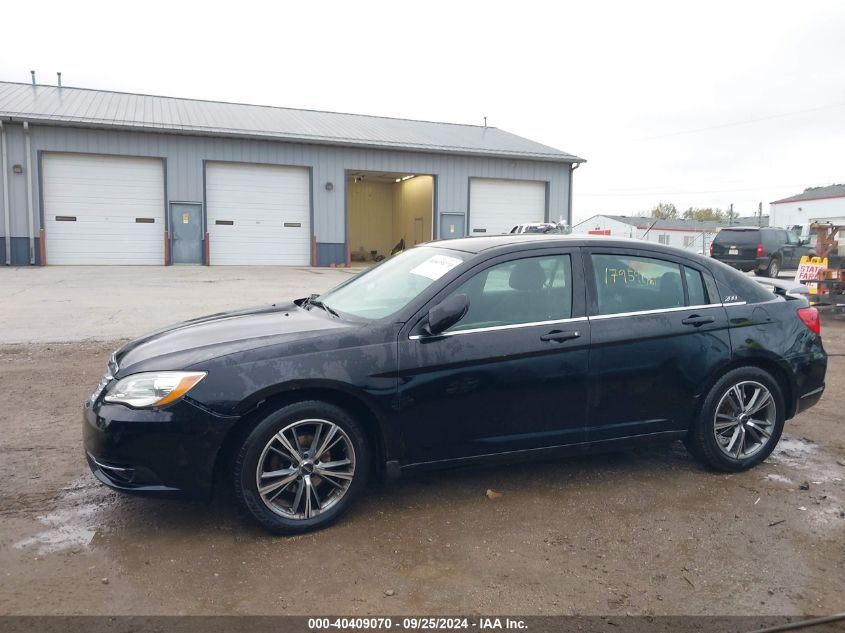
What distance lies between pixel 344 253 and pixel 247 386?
2254 centimetres

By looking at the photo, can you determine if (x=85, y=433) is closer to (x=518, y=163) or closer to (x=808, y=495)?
(x=808, y=495)

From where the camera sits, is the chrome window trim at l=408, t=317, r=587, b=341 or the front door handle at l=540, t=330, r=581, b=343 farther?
the front door handle at l=540, t=330, r=581, b=343

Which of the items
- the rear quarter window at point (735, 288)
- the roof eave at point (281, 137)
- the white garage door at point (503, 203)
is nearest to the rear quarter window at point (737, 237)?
the roof eave at point (281, 137)

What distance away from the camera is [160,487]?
3.49 metres

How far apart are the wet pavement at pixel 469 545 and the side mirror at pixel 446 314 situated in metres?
1.08

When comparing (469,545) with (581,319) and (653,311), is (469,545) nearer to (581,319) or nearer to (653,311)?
(581,319)

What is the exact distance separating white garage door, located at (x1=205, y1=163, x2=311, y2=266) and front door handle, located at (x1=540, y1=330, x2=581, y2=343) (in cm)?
2135

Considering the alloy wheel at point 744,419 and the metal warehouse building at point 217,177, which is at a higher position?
the metal warehouse building at point 217,177

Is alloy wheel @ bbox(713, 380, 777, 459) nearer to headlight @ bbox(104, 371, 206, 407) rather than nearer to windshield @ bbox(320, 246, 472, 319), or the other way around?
windshield @ bbox(320, 246, 472, 319)

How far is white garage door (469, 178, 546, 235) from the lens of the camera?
90.7 ft

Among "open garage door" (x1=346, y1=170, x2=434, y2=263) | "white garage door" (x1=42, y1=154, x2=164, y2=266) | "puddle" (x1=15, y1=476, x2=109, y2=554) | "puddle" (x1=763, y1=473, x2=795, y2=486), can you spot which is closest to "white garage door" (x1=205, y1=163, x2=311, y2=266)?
"white garage door" (x1=42, y1=154, x2=164, y2=266)

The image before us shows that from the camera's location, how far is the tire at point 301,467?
3.53m

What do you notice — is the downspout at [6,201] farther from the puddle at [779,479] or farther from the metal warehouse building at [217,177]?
the puddle at [779,479]

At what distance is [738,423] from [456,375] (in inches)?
81.4
